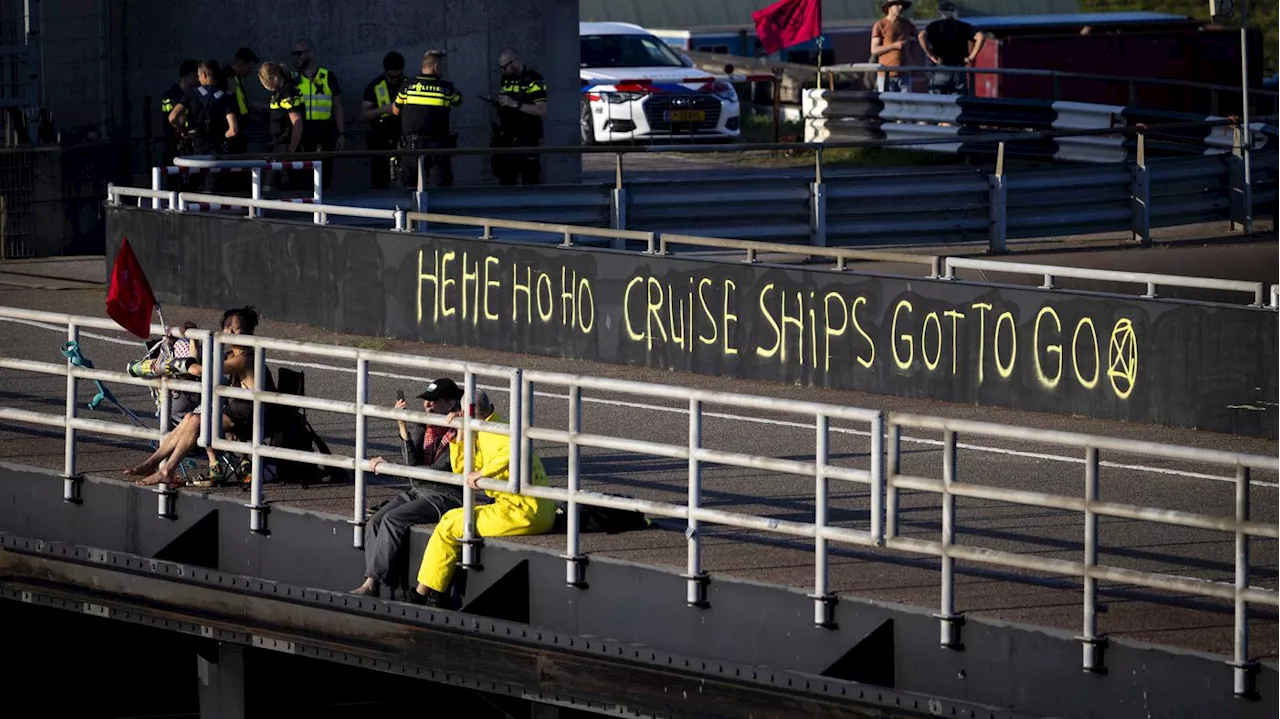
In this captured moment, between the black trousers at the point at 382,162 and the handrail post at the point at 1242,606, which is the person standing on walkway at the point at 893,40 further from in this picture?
the handrail post at the point at 1242,606

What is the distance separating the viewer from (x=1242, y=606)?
8461mm

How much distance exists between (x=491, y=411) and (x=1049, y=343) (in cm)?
554

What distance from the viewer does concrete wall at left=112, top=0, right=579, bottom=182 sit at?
27.3 meters

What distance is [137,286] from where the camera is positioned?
535 inches

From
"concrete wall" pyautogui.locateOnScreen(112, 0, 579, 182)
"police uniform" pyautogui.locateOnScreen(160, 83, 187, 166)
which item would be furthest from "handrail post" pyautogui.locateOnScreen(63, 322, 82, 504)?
"concrete wall" pyautogui.locateOnScreen(112, 0, 579, 182)

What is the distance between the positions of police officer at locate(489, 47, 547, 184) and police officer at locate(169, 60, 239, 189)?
3.46 meters

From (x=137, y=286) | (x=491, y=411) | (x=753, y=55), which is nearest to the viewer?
(x=491, y=411)

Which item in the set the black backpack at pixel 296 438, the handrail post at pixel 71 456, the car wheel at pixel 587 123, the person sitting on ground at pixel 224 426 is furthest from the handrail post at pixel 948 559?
the car wheel at pixel 587 123

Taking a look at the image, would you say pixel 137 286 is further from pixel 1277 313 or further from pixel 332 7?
pixel 332 7

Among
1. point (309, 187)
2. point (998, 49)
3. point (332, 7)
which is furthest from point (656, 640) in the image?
point (998, 49)

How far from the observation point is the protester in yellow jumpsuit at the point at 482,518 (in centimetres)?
1109

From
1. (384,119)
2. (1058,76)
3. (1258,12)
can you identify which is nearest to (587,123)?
(1058,76)

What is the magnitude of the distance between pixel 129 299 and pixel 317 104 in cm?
1274

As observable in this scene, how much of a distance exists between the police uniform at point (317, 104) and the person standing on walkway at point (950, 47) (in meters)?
10.8
